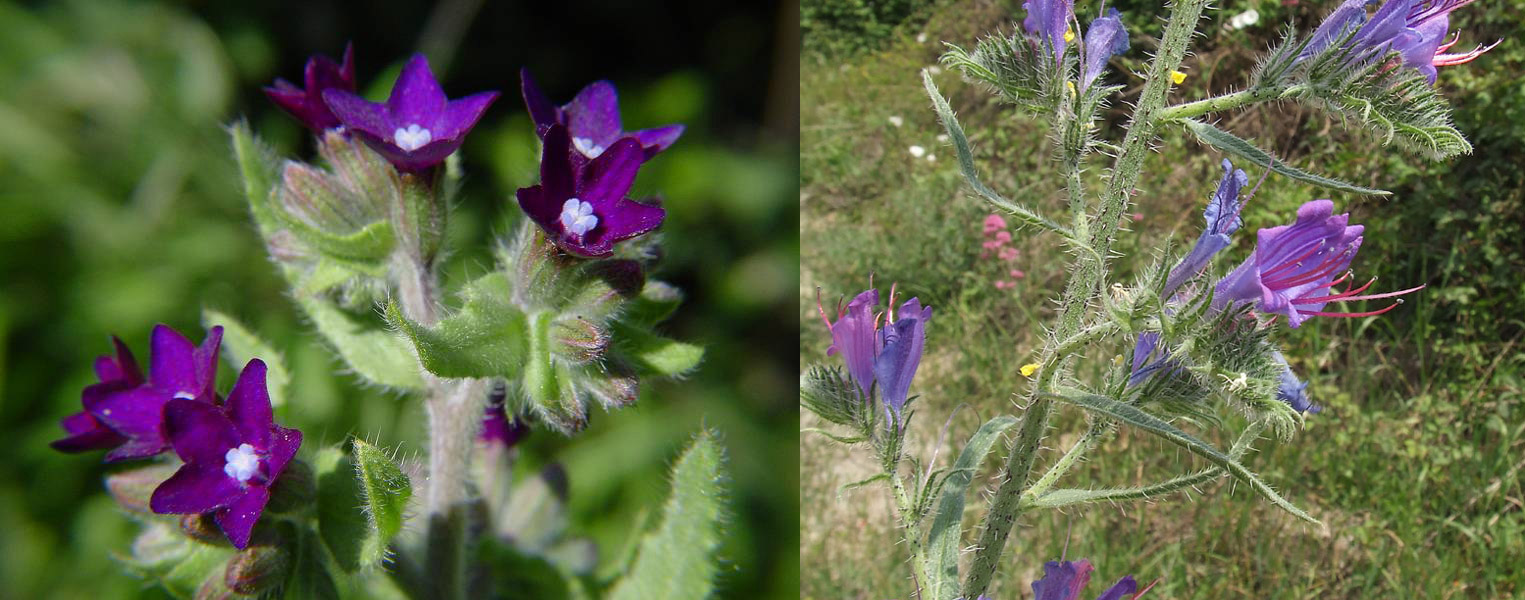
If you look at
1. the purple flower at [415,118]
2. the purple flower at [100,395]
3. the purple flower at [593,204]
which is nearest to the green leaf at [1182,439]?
the purple flower at [593,204]

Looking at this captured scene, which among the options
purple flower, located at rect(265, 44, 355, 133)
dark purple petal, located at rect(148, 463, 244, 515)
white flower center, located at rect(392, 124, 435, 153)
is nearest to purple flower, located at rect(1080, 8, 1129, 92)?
white flower center, located at rect(392, 124, 435, 153)

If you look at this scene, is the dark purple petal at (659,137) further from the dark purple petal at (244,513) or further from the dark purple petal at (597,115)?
the dark purple petal at (244,513)

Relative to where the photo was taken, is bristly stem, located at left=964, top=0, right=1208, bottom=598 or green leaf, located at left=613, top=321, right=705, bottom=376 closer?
bristly stem, located at left=964, top=0, right=1208, bottom=598

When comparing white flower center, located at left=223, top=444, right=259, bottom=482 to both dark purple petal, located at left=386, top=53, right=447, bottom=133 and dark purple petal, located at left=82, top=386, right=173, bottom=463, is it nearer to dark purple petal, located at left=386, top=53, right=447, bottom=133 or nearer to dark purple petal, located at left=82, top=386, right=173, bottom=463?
dark purple petal, located at left=82, top=386, right=173, bottom=463

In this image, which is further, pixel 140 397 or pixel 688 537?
pixel 688 537

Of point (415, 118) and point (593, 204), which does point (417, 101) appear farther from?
point (593, 204)

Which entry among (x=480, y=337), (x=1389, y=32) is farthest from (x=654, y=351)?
(x=1389, y=32)
